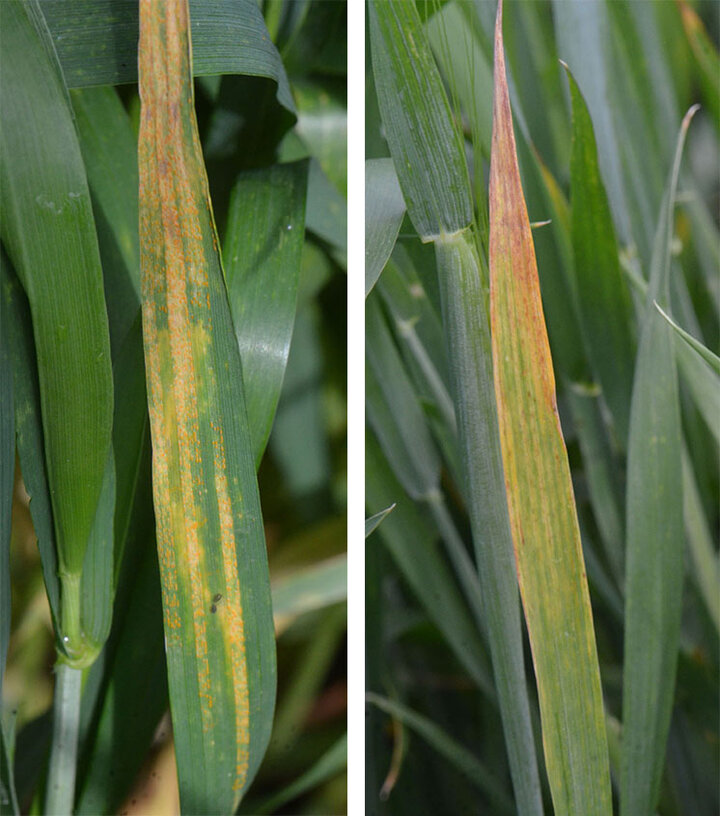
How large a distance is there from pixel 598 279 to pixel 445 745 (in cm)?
33

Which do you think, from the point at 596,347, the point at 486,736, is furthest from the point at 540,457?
the point at 486,736

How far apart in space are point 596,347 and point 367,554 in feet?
0.66

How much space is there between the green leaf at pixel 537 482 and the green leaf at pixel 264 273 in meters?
0.13

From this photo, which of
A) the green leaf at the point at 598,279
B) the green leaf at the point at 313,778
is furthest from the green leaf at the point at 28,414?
the green leaf at the point at 598,279

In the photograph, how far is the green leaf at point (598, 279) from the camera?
0.43 meters

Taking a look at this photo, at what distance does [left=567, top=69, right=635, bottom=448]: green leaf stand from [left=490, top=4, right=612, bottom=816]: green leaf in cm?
7

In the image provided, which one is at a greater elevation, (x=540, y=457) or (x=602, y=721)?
(x=540, y=457)

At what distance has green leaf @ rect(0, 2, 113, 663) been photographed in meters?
0.37

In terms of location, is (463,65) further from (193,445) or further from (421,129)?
(193,445)

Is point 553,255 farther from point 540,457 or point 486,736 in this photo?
point 486,736

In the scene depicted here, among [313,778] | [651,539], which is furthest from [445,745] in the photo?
[651,539]

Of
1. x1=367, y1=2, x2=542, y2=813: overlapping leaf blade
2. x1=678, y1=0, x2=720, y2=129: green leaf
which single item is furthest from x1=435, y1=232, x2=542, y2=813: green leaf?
x1=678, y1=0, x2=720, y2=129: green leaf

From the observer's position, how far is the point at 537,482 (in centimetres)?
38

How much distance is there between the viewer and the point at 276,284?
16.8 inches
